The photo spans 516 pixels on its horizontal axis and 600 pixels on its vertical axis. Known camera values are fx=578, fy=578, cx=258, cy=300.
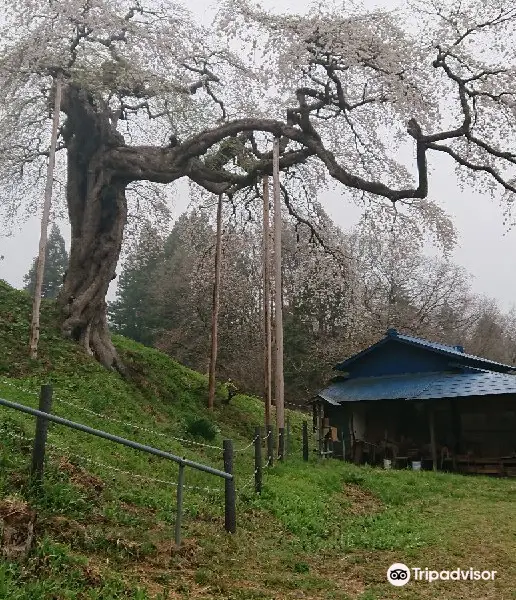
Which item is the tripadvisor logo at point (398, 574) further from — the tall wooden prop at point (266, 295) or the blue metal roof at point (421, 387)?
the blue metal roof at point (421, 387)

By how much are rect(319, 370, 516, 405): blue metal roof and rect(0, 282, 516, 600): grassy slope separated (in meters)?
3.43

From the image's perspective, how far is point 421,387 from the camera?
61.8ft

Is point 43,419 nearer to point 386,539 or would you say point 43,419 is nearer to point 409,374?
point 386,539

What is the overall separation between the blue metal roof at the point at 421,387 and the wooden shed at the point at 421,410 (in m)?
0.02

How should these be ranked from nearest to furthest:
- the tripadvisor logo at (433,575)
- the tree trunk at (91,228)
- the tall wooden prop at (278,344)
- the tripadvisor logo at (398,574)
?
the tripadvisor logo at (398,574) → the tripadvisor logo at (433,575) → the tall wooden prop at (278,344) → the tree trunk at (91,228)

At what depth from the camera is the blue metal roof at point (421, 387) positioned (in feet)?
57.0

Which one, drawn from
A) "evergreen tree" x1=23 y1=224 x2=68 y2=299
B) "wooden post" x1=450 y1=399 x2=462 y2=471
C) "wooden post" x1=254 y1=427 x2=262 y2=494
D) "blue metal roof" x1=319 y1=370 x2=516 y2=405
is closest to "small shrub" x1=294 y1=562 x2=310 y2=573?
"wooden post" x1=254 y1=427 x2=262 y2=494

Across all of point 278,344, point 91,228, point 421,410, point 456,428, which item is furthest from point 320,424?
point 91,228

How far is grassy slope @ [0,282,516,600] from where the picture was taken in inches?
198

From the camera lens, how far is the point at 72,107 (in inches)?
706

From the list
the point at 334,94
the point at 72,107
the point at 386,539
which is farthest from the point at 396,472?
the point at 72,107

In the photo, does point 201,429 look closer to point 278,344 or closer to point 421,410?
point 278,344

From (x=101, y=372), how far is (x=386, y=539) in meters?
9.16

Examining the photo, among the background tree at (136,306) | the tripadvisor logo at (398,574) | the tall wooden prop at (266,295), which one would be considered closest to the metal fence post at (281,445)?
the tall wooden prop at (266,295)
